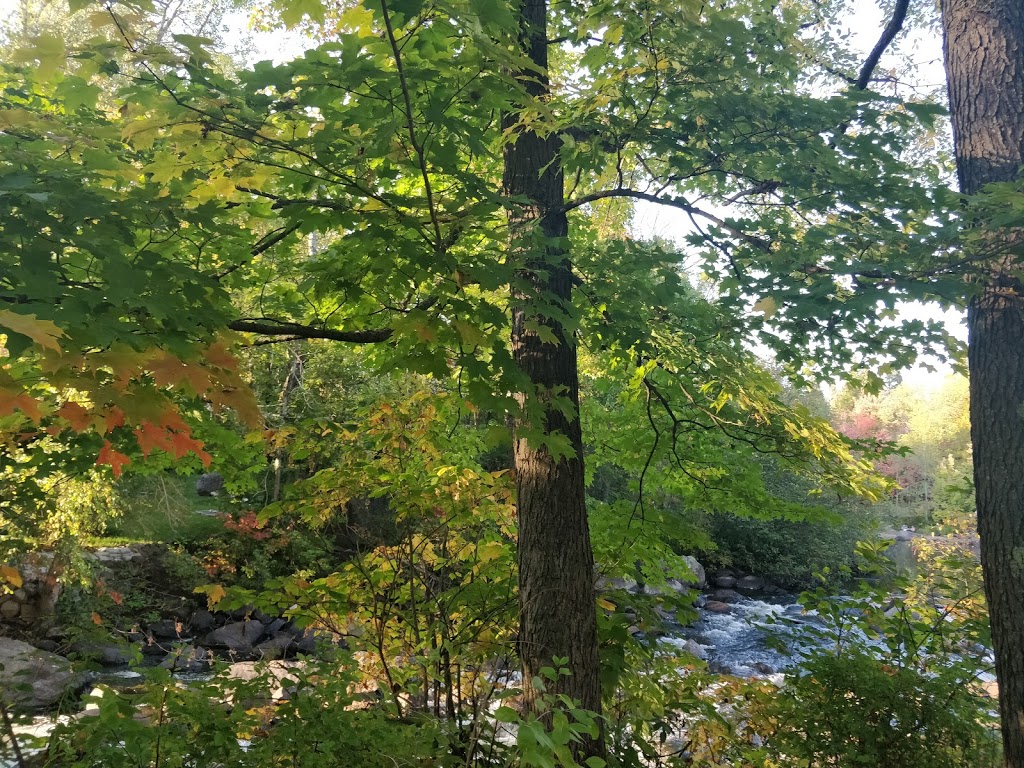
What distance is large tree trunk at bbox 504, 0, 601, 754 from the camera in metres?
3.22

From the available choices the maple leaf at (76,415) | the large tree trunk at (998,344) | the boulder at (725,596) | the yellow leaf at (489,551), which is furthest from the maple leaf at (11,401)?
the boulder at (725,596)

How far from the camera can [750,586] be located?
53.0 feet

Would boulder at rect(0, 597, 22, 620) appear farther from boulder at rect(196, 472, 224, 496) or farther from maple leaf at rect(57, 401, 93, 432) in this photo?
maple leaf at rect(57, 401, 93, 432)

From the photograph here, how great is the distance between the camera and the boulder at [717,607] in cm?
1324

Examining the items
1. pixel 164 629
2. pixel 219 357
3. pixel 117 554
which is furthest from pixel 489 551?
pixel 117 554

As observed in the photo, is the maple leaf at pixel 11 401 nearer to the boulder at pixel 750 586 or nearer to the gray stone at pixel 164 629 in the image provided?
the gray stone at pixel 164 629

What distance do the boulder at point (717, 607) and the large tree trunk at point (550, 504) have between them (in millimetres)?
11083

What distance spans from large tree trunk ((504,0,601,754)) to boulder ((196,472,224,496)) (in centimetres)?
1544

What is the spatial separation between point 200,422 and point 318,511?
2.75ft

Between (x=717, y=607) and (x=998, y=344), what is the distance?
11.3 m

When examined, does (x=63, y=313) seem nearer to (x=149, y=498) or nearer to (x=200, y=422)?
(x=200, y=422)

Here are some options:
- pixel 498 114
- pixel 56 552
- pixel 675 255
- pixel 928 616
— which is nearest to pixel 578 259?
pixel 675 255

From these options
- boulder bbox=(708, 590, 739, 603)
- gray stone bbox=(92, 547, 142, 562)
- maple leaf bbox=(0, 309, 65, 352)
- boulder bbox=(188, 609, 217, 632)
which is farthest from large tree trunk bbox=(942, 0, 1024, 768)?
gray stone bbox=(92, 547, 142, 562)

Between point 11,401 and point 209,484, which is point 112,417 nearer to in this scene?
point 11,401
